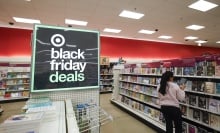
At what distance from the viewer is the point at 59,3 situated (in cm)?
535

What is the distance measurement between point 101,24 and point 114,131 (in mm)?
5632

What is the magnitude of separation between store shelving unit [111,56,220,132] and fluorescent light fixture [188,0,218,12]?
9.70ft

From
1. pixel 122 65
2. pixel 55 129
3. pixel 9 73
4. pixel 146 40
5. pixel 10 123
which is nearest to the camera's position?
pixel 10 123

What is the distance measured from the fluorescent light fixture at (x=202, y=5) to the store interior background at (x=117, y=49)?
5.53 ft

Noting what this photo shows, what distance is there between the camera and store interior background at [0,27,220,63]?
27.1ft

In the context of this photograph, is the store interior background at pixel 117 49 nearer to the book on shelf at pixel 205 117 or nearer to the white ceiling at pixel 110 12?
the white ceiling at pixel 110 12

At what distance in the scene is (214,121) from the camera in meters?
2.75

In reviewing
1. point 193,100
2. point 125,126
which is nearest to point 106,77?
point 125,126

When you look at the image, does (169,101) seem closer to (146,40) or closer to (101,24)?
(101,24)

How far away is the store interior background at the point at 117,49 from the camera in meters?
8.27

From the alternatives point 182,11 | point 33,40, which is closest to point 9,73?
point 33,40

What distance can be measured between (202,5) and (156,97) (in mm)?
3868

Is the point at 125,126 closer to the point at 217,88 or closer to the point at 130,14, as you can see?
the point at 217,88

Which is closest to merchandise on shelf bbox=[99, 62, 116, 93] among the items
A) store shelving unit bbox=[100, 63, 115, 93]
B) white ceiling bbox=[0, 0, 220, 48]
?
store shelving unit bbox=[100, 63, 115, 93]
